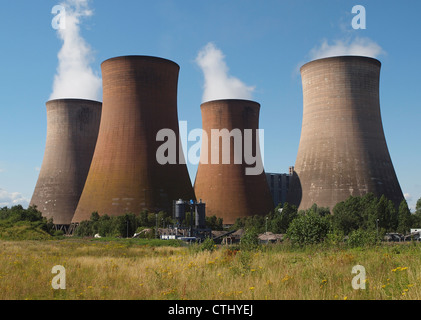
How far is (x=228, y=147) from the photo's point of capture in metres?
47.4

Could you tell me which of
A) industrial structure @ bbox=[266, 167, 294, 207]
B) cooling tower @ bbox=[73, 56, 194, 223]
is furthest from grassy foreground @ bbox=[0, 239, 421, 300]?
industrial structure @ bbox=[266, 167, 294, 207]

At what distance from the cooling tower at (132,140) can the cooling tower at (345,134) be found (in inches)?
511

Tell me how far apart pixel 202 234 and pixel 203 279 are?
3005cm

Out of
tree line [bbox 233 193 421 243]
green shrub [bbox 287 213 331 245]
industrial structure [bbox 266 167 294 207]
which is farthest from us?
industrial structure [bbox 266 167 294 207]

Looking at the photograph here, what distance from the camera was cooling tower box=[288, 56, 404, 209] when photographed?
133 feet

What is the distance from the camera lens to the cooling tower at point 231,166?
153ft

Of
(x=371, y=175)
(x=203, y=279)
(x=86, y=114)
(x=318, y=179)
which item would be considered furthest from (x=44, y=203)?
(x=203, y=279)

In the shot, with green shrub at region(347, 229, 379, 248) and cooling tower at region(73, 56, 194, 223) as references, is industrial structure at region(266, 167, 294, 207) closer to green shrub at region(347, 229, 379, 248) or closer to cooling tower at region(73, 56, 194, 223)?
cooling tower at region(73, 56, 194, 223)

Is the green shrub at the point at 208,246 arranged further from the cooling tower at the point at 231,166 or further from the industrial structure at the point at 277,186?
the industrial structure at the point at 277,186

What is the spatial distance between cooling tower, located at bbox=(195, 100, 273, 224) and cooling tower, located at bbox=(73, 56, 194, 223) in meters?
7.73

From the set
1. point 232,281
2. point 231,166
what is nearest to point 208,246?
point 232,281

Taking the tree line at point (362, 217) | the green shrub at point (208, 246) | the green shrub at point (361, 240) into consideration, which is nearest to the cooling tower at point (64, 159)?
the tree line at point (362, 217)

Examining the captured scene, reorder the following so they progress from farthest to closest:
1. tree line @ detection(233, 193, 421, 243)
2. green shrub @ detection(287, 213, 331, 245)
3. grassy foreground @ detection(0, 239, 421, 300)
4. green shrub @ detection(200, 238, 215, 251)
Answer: tree line @ detection(233, 193, 421, 243) → green shrub @ detection(287, 213, 331, 245) → green shrub @ detection(200, 238, 215, 251) → grassy foreground @ detection(0, 239, 421, 300)

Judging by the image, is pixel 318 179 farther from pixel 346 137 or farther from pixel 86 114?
pixel 86 114
